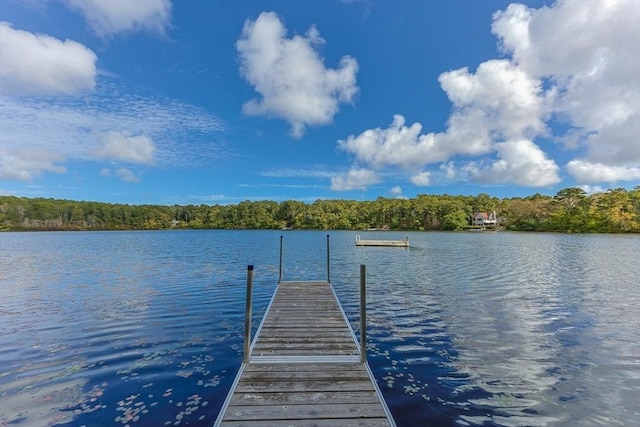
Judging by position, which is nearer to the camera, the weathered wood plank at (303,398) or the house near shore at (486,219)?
the weathered wood plank at (303,398)

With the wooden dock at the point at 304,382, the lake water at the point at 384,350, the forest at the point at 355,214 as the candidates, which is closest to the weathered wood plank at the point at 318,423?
the wooden dock at the point at 304,382

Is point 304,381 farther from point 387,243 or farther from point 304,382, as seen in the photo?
point 387,243

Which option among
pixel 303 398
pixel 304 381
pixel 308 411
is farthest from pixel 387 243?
pixel 308 411

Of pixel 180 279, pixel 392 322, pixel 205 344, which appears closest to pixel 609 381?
pixel 392 322

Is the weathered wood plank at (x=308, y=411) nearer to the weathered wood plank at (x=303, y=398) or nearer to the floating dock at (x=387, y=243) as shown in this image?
the weathered wood plank at (x=303, y=398)

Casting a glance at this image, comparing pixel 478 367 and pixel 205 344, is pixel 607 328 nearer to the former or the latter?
pixel 478 367

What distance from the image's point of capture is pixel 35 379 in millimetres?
5613

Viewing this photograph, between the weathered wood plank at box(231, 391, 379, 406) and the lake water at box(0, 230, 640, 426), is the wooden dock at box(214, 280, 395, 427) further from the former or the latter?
the lake water at box(0, 230, 640, 426)

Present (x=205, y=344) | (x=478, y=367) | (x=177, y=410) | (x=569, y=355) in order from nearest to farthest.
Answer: (x=177, y=410), (x=478, y=367), (x=569, y=355), (x=205, y=344)

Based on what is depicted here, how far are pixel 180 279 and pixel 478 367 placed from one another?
13.9 metres

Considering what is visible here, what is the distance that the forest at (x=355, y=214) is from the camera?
67500mm

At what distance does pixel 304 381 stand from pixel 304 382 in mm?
27

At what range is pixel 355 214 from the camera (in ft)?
367

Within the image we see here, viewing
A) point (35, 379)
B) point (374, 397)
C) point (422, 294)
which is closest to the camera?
point (374, 397)
